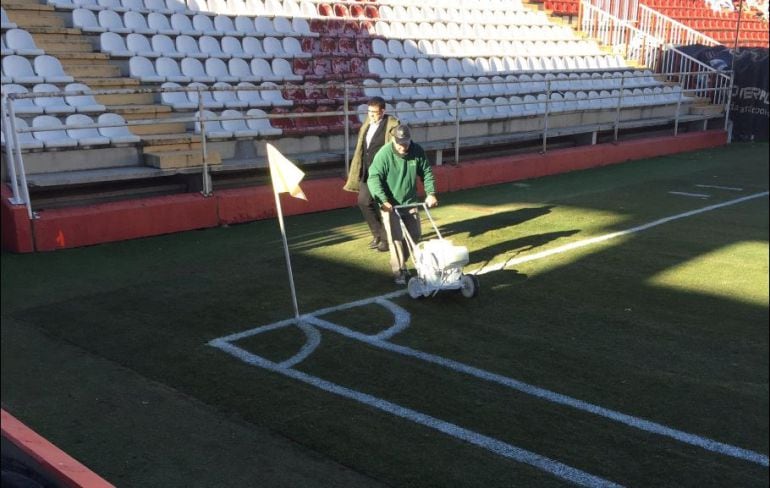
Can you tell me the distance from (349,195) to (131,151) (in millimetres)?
3270

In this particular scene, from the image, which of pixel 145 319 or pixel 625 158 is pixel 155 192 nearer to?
pixel 145 319

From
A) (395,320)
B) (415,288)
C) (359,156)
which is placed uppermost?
(359,156)

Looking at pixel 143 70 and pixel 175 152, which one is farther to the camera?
pixel 143 70

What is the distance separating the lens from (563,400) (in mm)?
5113

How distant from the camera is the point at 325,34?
1519 cm

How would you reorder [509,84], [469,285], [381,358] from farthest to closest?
[509,84] → [469,285] → [381,358]

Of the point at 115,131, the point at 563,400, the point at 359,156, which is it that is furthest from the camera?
the point at 115,131

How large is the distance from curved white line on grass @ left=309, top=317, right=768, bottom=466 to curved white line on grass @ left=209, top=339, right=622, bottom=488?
0.73 m

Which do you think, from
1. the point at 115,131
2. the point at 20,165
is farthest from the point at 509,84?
the point at 20,165

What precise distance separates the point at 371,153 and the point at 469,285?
2.29 m

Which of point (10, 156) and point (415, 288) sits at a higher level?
point (10, 156)

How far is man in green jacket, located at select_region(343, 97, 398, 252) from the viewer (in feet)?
28.0

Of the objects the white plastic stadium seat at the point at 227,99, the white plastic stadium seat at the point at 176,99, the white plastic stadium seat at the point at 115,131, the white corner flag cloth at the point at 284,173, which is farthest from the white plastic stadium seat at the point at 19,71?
the white corner flag cloth at the point at 284,173

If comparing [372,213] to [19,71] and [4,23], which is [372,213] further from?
[4,23]
